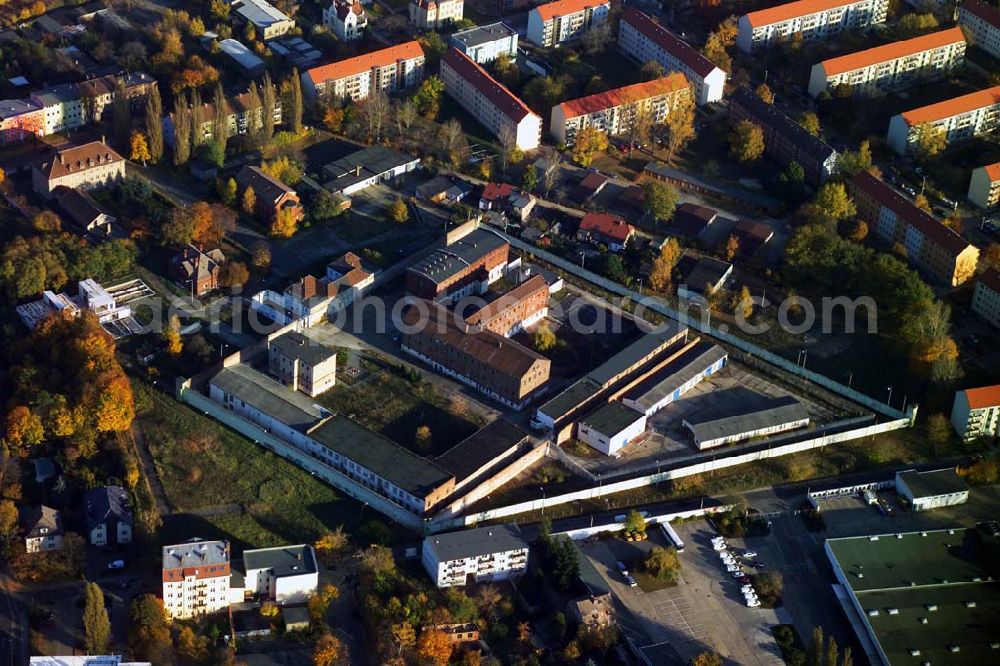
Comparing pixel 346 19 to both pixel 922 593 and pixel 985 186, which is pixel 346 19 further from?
pixel 922 593

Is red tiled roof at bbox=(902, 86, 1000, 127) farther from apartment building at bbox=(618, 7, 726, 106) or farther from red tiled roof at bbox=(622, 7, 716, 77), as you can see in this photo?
red tiled roof at bbox=(622, 7, 716, 77)

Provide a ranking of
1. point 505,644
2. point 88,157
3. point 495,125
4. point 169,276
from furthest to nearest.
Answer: point 495,125 < point 88,157 < point 169,276 < point 505,644

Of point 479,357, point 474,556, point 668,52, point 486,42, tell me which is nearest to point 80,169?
point 479,357

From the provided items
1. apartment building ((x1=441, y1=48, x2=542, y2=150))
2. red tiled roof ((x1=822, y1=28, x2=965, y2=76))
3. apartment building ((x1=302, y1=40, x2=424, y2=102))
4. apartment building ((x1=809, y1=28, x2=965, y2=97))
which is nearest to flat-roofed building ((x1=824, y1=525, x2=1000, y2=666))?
apartment building ((x1=441, y1=48, x2=542, y2=150))

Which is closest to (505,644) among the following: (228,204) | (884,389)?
(884,389)

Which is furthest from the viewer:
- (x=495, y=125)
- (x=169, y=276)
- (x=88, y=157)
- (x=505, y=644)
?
(x=495, y=125)

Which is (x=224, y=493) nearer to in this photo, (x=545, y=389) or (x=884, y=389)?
(x=545, y=389)

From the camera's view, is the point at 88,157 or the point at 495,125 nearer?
the point at 88,157
